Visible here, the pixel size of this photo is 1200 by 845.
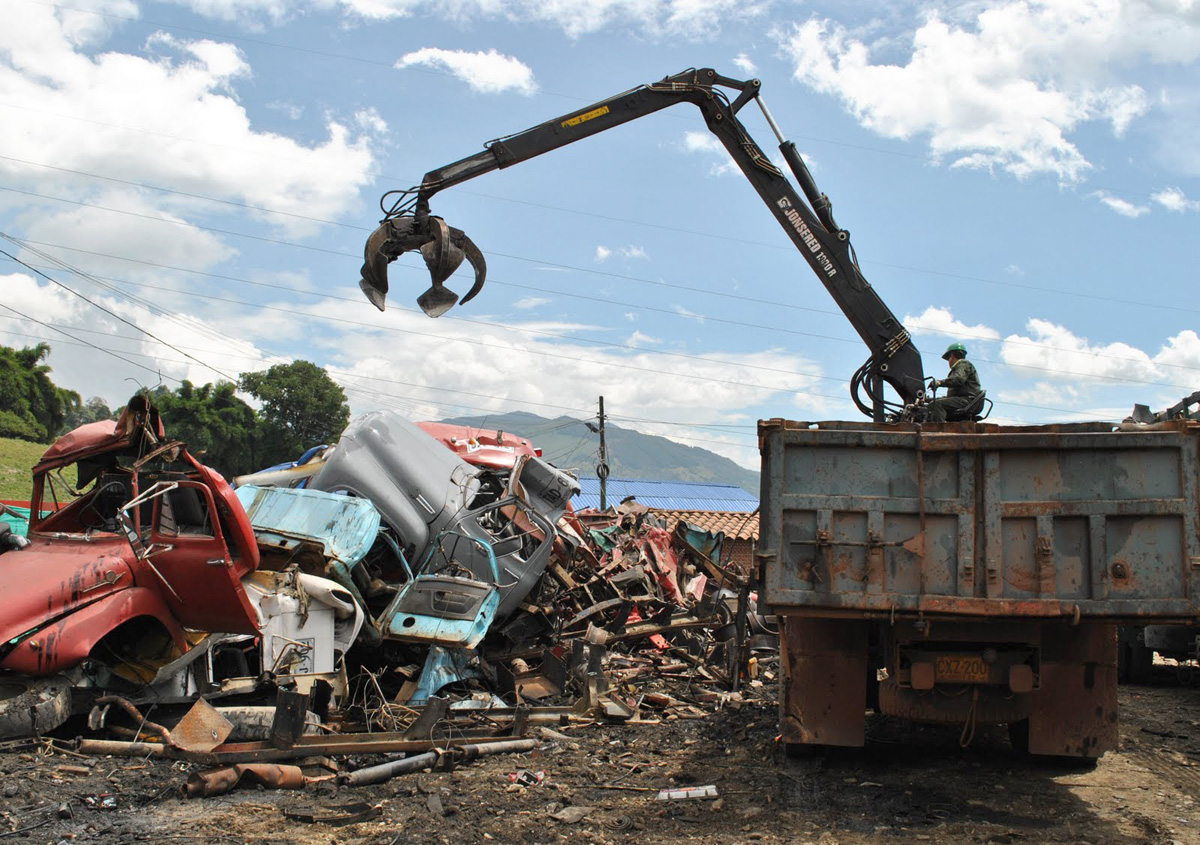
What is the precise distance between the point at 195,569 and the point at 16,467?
29039mm

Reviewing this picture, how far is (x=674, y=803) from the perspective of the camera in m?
5.49

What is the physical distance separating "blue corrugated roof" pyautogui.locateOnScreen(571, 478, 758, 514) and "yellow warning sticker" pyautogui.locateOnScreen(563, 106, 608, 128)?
3432 centimetres

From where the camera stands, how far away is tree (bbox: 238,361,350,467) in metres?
41.5

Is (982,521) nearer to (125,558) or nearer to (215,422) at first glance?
(125,558)

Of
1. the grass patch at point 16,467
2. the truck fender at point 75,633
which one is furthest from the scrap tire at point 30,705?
the grass patch at point 16,467

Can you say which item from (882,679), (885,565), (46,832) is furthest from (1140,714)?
(46,832)

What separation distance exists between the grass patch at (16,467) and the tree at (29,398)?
11.5 feet

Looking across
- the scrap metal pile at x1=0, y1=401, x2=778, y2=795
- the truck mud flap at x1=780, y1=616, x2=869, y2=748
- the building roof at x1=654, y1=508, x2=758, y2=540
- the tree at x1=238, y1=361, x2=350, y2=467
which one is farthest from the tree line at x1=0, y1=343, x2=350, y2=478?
the truck mud flap at x1=780, y1=616, x2=869, y2=748

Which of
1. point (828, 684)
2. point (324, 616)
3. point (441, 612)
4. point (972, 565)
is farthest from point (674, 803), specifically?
point (324, 616)

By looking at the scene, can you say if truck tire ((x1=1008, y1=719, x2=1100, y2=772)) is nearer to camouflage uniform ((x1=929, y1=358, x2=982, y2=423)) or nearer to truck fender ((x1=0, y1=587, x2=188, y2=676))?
camouflage uniform ((x1=929, y1=358, x2=982, y2=423))

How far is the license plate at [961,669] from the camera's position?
5543 mm

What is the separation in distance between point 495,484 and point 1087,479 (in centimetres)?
654

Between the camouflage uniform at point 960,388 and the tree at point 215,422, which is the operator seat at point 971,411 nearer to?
the camouflage uniform at point 960,388

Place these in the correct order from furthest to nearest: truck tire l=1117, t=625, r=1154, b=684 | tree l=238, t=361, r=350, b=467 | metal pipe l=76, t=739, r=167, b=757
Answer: tree l=238, t=361, r=350, b=467 < truck tire l=1117, t=625, r=1154, b=684 < metal pipe l=76, t=739, r=167, b=757
